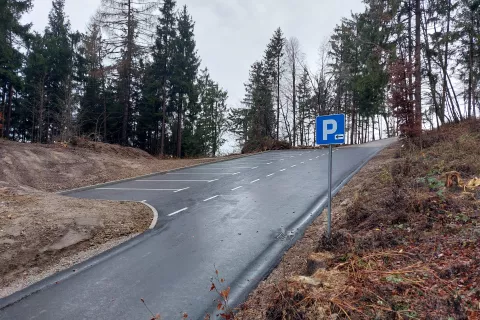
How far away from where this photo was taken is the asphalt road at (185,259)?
426 cm

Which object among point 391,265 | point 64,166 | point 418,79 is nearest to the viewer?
point 391,265

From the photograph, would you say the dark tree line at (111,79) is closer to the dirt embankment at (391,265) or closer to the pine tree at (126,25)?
the pine tree at (126,25)

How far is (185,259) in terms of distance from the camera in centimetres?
567

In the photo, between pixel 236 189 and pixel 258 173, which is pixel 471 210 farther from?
pixel 258 173

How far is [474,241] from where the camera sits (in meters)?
3.97

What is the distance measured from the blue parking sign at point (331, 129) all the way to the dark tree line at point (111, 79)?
22.6m

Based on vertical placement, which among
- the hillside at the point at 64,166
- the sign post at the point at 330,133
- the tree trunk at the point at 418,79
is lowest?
the hillside at the point at 64,166

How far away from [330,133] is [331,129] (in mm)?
72

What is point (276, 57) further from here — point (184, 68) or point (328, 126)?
point (328, 126)

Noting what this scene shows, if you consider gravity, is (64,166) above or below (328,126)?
below

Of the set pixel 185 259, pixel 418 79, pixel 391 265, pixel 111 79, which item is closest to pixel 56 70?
pixel 111 79

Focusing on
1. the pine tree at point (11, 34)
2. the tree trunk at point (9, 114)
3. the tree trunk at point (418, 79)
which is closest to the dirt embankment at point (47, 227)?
the pine tree at point (11, 34)

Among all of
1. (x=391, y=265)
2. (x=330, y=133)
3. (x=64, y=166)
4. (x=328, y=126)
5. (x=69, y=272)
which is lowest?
(x=69, y=272)

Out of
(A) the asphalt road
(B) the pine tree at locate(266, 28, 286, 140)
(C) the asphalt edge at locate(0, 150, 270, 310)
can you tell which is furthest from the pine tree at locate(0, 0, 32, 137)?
(B) the pine tree at locate(266, 28, 286, 140)
